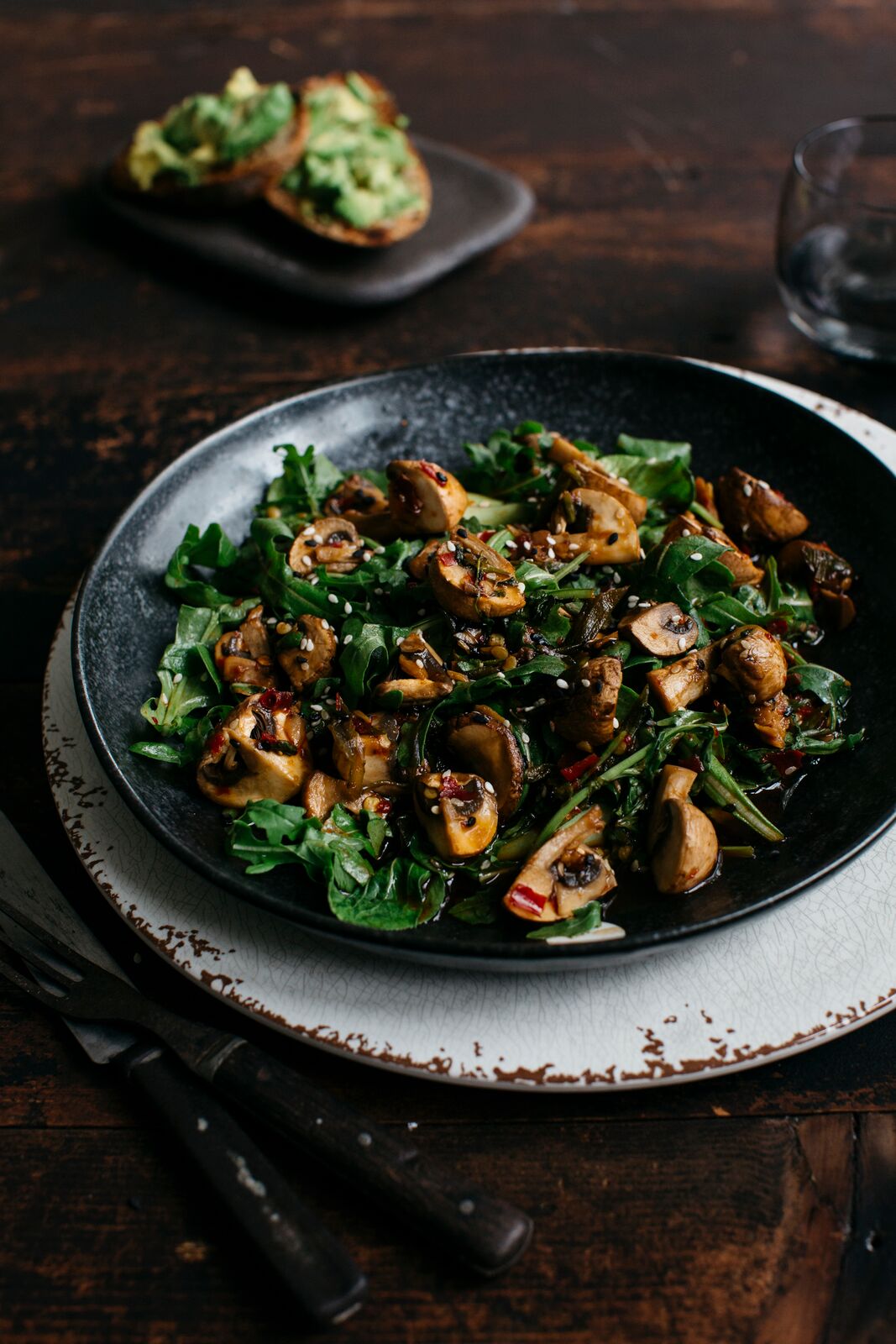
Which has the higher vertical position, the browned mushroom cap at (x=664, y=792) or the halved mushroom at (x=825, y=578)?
the halved mushroom at (x=825, y=578)

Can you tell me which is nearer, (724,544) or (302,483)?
(724,544)

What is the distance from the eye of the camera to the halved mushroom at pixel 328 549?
278 centimetres

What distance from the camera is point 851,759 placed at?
2467mm

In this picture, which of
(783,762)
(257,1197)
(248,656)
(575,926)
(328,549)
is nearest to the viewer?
(257,1197)

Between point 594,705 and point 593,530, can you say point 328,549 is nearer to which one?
point 593,530

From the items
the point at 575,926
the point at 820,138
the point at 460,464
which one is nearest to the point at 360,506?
the point at 460,464

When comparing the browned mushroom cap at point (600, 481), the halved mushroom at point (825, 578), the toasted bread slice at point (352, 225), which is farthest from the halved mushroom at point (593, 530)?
the toasted bread slice at point (352, 225)

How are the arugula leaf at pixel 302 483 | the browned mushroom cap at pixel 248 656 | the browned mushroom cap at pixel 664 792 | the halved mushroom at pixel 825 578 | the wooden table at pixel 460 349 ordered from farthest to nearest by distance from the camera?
the arugula leaf at pixel 302 483 → the halved mushroom at pixel 825 578 → the browned mushroom cap at pixel 248 656 → the browned mushroom cap at pixel 664 792 → the wooden table at pixel 460 349

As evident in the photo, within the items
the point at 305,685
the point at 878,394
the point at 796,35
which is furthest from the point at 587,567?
the point at 796,35

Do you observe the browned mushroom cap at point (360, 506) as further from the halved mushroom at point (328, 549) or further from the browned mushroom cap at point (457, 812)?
the browned mushroom cap at point (457, 812)

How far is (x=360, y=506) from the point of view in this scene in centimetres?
299

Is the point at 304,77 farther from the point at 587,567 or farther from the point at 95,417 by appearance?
the point at 587,567

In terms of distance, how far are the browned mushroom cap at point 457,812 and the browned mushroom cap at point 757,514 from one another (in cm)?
108

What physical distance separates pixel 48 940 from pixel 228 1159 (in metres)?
0.63
